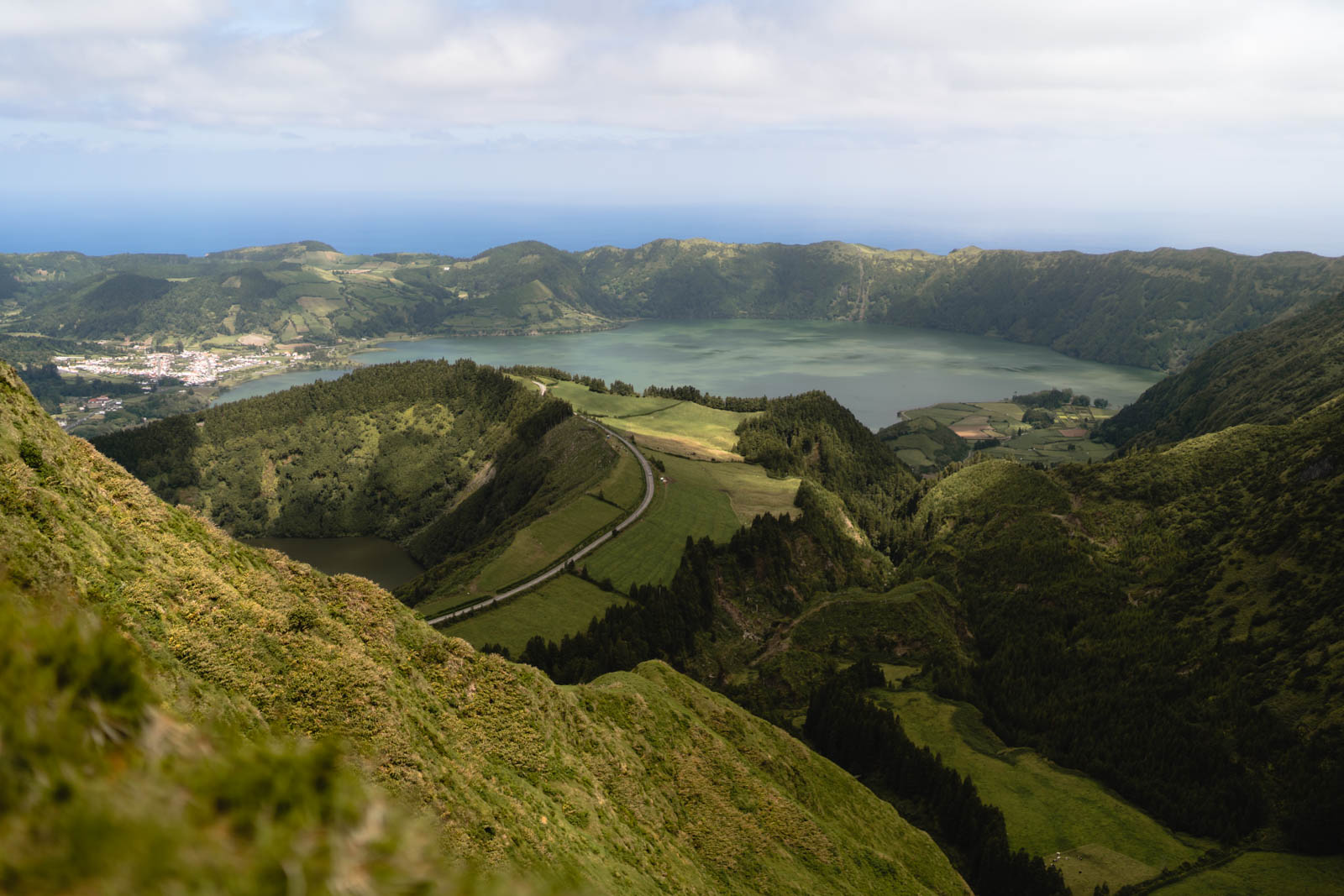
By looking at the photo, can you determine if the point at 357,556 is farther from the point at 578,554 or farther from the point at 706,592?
the point at 706,592

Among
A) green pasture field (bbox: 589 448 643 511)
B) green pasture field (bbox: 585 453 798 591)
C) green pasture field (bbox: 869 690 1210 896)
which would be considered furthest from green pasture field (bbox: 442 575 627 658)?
green pasture field (bbox: 869 690 1210 896)

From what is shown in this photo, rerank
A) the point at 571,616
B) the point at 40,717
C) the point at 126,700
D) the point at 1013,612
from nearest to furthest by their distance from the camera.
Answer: the point at 40,717
the point at 126,700
the point at 571,616
the point at 1013,612

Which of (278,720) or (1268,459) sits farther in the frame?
(1268,459)

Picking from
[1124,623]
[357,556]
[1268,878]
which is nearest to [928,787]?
[1268,878]

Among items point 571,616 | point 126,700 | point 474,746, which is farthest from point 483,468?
point 126,700

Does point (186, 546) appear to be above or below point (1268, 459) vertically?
above

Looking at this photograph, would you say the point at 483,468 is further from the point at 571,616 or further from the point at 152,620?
the point at 152,620
